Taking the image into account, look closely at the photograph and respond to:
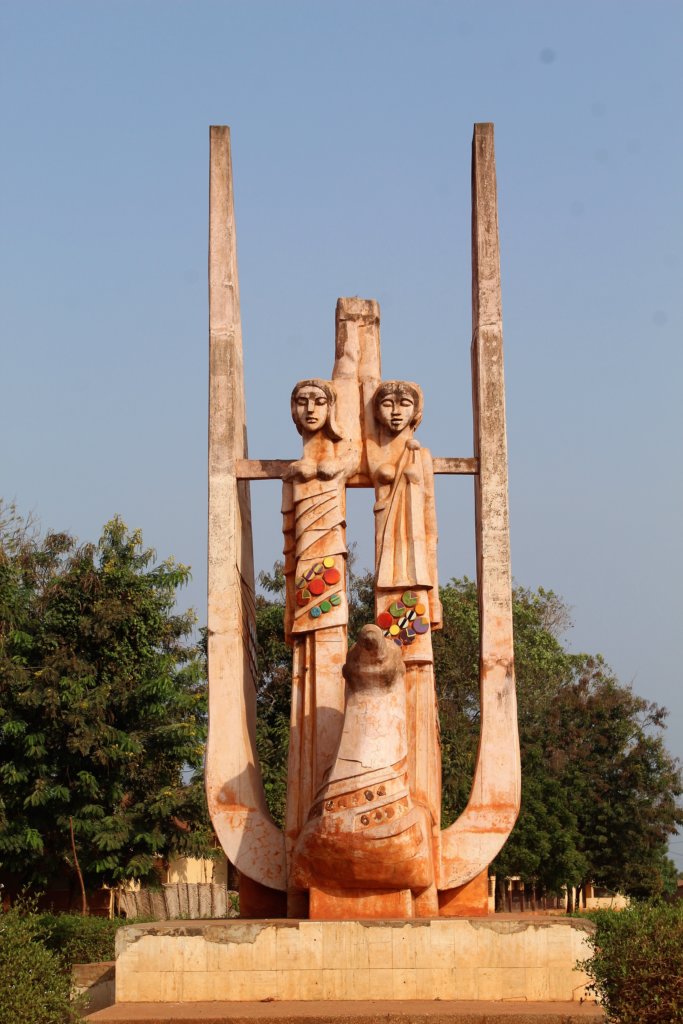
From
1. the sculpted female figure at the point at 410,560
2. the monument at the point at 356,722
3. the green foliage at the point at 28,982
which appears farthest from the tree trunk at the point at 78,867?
the green foliage at the point at 28,982

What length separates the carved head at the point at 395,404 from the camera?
10461mm

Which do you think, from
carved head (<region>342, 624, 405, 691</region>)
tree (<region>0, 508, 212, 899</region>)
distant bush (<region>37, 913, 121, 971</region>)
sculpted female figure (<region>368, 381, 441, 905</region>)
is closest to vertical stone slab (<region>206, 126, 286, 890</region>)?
sculpted female figure (<region>368, 381, 441, 905</region>)

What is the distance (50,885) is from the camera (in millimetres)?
21531

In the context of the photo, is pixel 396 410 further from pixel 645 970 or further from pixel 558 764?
pixel 558 764

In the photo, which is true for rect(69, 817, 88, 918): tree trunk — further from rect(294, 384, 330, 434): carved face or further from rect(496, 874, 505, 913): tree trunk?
rect(294, 384, 330, 434): carved face

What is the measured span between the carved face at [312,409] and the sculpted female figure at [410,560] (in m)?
0.42

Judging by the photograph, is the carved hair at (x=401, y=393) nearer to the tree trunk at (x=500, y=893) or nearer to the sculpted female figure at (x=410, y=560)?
the sculpted female figure at (x=410, y=560)

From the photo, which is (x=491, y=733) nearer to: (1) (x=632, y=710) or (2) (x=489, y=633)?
(2) (x=489, y=633)

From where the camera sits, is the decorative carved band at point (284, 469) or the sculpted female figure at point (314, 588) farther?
the decorative carved band at point (284, 469)

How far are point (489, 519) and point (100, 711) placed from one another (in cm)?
1042

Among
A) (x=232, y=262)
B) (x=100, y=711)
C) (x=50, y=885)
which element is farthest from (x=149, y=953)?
(x=50, y=885)

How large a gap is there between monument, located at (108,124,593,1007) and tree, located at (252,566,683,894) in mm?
11288

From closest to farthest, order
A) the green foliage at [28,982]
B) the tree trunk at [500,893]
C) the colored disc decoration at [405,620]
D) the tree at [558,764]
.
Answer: the green foliage at [28,982] → the colored disc decoration at [405,620] → the tree at [558,764] → the tree trunk at [500,893]

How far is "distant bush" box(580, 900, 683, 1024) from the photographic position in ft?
23.8
